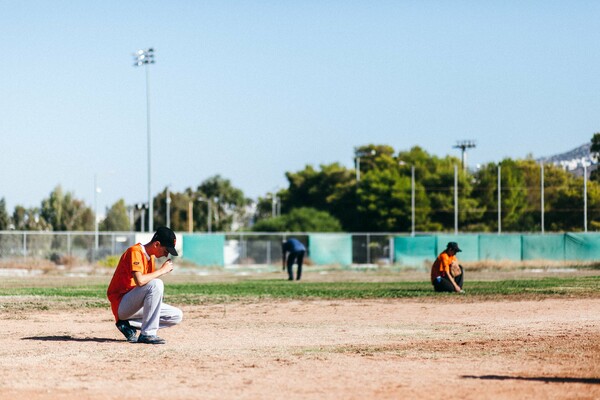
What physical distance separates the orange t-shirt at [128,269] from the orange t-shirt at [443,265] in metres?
13.8

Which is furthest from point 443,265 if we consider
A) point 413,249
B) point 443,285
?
point 413,249

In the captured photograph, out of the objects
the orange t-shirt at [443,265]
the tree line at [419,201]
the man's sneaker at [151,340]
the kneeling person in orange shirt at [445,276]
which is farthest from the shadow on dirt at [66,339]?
the tree line at [419,201]

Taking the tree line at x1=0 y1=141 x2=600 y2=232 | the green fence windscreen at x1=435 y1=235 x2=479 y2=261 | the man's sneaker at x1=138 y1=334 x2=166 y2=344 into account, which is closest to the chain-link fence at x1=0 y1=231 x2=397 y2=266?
the green fence windscreen at x1=435 y1=235 x2=479 y2=261

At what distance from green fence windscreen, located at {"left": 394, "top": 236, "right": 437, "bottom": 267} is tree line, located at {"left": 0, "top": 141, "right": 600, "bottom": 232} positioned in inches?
646

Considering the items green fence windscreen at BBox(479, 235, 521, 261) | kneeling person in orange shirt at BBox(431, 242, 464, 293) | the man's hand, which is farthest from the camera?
green fence windscreen at BBox(479, 235, 521, 261)

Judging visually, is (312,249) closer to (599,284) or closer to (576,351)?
(599,284)

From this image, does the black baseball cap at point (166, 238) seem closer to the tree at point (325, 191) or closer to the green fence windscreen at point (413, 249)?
the green fence windscreen at point (413, 249)

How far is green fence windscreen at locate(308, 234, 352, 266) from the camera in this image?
61.2 meters

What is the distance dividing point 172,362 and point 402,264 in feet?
156

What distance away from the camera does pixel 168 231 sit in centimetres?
1348

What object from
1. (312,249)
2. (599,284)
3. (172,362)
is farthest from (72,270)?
(172,362)

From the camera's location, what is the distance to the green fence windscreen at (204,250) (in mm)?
58438

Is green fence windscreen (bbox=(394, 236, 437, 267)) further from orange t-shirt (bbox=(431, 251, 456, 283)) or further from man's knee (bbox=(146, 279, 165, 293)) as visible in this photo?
man's knee (bbox=(146, 279, 165, 293))

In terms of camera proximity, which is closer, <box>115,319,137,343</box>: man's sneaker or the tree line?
<box>115,319,137,343</box>: man's sneaker
